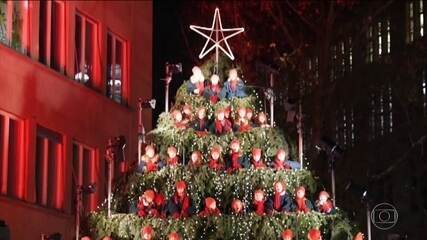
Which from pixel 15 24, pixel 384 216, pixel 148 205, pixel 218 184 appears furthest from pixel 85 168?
pixel 218 184

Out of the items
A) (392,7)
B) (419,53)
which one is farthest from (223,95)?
(392,7)

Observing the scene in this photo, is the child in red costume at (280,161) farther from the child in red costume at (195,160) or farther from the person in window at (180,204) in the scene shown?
the person in window at (180,204)

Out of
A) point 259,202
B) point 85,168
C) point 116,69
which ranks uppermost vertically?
point 116,69

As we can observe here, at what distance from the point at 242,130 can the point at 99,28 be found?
1386cm

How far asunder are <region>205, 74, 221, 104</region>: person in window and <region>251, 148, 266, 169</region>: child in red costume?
135 centimetres

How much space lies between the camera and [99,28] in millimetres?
36000

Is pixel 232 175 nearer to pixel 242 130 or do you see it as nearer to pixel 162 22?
pixel 242 130

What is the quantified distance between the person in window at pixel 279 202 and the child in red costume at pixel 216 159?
1.06 meters

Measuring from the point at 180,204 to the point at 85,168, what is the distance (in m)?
12.7

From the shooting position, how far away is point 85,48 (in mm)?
35219

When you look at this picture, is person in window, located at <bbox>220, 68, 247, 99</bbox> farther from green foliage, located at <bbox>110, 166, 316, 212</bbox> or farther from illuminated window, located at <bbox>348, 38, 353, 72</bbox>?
illuminated window, located at <bbox>348, 38, 353, 72</bbox>

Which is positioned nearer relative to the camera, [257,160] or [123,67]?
[257,160]

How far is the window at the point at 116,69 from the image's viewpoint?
3712 cm

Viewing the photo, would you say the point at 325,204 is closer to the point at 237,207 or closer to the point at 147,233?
the point at 237,207
